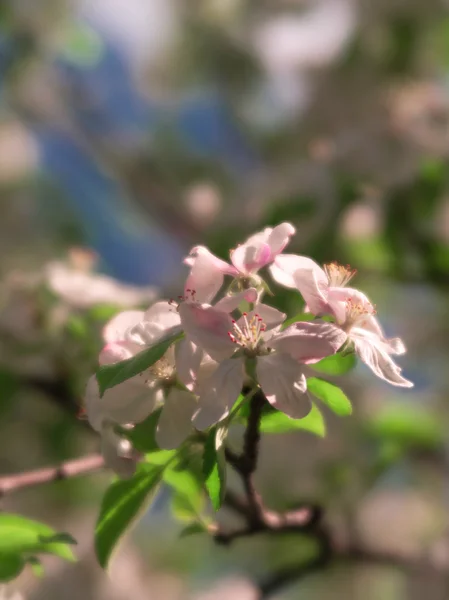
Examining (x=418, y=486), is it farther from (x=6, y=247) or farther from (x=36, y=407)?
(x=6, y=247)

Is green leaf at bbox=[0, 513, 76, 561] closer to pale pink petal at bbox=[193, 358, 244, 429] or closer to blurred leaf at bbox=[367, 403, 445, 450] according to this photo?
pale pink petal at bbox=[193, 358, 244, 429]

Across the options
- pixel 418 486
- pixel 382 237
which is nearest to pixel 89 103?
pixel 382 237

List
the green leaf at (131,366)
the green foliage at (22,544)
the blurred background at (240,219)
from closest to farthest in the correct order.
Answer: the green leaf at (131,366), the green foliage at (22,544), the blurred background at (240,219)

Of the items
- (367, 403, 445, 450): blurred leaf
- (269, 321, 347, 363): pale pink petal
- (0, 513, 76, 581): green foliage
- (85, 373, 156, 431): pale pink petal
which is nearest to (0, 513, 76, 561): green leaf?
(0, 513, 76, 581): green foliage

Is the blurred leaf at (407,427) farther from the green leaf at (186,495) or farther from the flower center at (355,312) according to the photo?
the flower center at (355,312)

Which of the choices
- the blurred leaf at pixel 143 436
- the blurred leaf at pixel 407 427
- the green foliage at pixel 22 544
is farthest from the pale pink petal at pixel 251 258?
the blurred leaf at pixel 407 427

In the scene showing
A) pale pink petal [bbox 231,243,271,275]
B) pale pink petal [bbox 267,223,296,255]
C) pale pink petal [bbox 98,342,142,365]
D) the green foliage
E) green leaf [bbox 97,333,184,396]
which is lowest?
the green foliage
